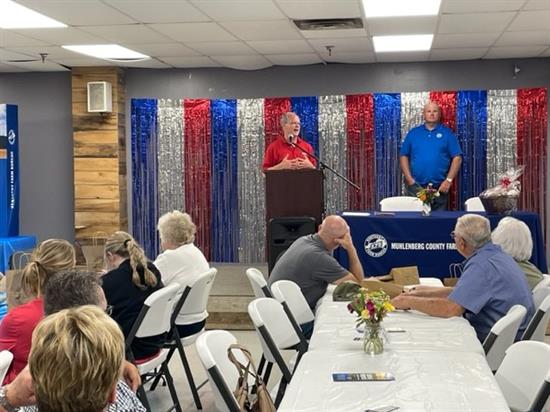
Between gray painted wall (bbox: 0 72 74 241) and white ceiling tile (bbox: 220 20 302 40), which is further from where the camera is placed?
gray painted wall (bbox: 0 72 74 241)

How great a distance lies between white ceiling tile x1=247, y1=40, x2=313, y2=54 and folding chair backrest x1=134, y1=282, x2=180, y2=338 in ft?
11.8

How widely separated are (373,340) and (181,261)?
7.22ft

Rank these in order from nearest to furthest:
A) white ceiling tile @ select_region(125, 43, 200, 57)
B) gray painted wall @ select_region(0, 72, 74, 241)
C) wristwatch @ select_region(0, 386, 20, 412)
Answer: wristwatch @ select_region(0, 386, 20, 412), white ceiling tile @ select_region(125, 43, 200, 57), gray painted wall @ select_region(0, 72, 74, 241)

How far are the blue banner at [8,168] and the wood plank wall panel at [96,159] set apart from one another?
0.66m

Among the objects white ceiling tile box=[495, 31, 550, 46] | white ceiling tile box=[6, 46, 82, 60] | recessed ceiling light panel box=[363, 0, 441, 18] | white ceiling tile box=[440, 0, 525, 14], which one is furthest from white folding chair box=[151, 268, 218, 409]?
white ceiling tile box=[495, 31, 550, 46]

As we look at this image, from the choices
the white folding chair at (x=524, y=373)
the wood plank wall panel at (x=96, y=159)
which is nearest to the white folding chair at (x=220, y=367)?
the white folding chair at (x=524, y=373)

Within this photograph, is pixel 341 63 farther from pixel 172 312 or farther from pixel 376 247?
pixel 172 312

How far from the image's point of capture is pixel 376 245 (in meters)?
6.46

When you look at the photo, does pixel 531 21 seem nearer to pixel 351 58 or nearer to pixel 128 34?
pixel 351 58

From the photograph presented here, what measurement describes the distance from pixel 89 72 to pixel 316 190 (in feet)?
11.8

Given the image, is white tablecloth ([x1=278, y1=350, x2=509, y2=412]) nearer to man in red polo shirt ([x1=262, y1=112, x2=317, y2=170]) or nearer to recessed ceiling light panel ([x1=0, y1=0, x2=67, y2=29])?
recessed ceiling light panel ([x1=0, y1=0, x2=67, y2=29])

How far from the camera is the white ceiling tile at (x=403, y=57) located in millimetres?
8297

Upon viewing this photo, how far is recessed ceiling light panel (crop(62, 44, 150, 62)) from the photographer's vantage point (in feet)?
24.6

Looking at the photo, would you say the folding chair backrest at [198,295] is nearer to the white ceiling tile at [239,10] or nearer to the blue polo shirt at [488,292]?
the blue polo shirt at [488,292]
